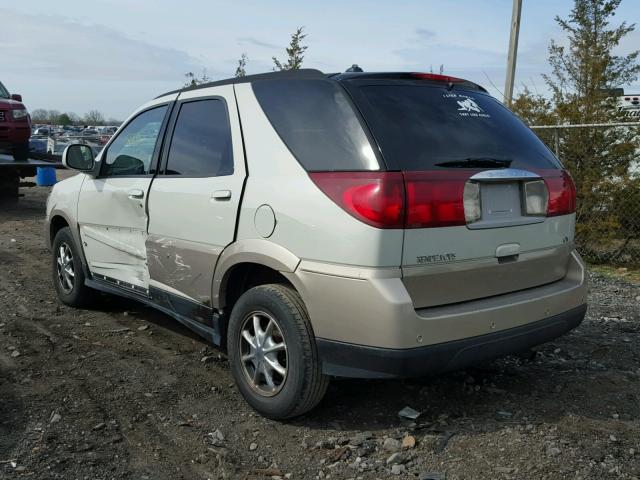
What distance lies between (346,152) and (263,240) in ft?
2.15

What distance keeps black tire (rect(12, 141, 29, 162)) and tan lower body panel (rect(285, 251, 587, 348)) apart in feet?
38.1

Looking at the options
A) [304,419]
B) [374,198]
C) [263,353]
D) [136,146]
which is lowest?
[304,419]

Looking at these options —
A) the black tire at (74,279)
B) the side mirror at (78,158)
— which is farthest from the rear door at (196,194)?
the black tire at (74,279)

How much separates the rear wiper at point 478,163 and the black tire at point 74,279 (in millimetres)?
3581

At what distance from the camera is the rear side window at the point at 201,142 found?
3.75 meters

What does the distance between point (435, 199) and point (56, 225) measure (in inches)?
171

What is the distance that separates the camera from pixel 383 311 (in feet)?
9.32

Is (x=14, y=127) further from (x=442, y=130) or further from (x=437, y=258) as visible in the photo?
(x=437, y=258)

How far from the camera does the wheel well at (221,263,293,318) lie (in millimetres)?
3479

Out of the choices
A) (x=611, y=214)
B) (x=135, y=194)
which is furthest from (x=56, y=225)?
(x=611, y=214)

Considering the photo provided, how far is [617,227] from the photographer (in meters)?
8.02

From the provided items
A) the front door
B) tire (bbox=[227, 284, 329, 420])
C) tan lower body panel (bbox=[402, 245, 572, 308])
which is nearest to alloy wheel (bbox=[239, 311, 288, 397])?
tire (bbox=[227, 284, 329, 420])

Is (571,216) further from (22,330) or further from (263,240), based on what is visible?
(22,330)

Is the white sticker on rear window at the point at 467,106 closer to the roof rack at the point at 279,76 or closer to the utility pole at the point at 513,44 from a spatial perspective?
the roof rack at the point at 279,76
